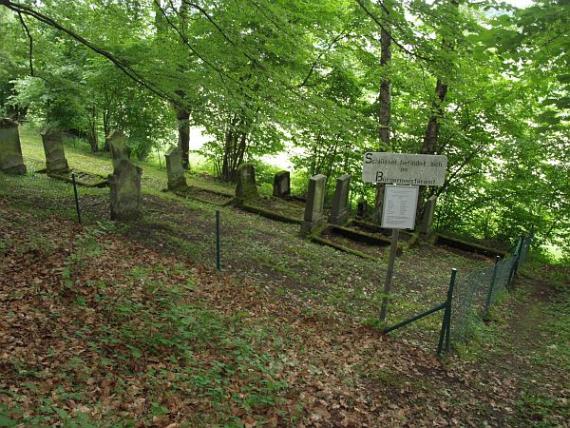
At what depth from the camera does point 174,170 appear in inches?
550

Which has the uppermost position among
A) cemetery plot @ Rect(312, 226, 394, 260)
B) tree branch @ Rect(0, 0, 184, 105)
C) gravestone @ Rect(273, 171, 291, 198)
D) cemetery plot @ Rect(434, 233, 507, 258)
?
tree branch @ Rect(0, 0, 184, 105)

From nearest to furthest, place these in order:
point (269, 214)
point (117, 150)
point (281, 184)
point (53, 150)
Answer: point (117, 150) → point (269, 214) → point (53, 150) → point (281, 184)

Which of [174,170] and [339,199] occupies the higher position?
[174,170]

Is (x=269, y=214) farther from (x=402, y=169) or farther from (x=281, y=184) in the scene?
(x=402, y=169)

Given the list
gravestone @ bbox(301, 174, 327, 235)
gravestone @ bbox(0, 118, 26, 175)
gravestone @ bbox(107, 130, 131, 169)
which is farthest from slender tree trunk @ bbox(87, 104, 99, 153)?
gravestone @ bbox(301, 174, 327, 235)

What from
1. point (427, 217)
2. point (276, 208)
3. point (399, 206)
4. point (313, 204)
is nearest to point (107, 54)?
point (399, 206)

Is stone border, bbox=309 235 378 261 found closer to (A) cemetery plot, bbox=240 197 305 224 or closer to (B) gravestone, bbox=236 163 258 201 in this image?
(A) cemetery plot, bbox=240 197 305 224

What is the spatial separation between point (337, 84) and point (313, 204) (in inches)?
238

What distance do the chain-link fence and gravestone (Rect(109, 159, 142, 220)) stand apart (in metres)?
7.24

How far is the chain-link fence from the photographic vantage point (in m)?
6.84

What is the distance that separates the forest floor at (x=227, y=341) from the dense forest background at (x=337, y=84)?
301cm

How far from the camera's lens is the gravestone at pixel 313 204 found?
11.5 meters

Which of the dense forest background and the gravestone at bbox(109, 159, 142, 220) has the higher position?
the dense forest background

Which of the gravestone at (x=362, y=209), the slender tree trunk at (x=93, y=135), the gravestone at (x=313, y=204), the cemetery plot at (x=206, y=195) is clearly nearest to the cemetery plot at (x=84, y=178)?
the cemetery plot at (x=206, y=195)
